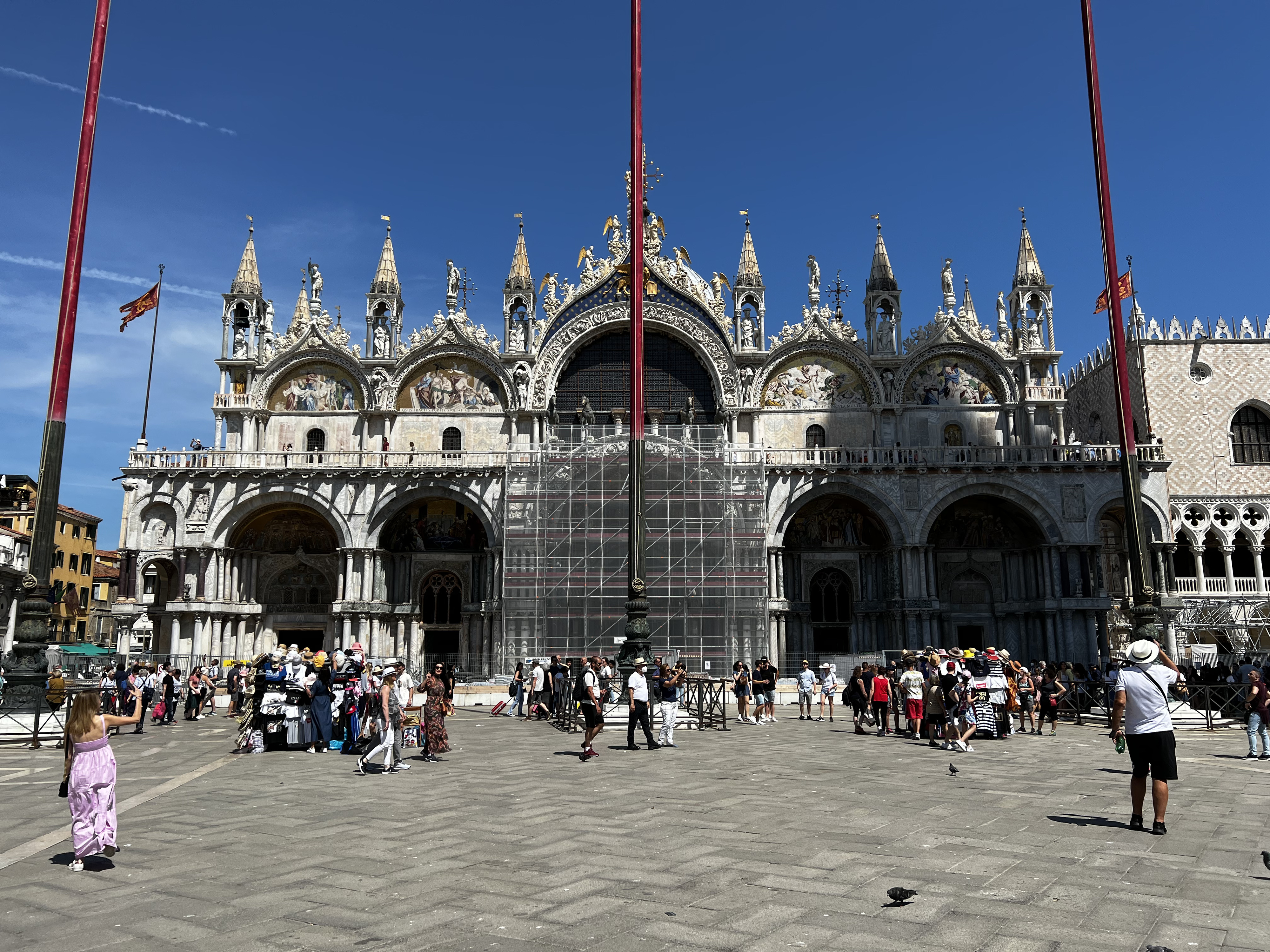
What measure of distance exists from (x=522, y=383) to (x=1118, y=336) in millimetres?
22186

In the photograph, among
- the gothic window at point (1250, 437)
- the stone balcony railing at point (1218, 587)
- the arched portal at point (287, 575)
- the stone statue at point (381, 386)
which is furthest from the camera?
the gothic window at point (1250, 437)

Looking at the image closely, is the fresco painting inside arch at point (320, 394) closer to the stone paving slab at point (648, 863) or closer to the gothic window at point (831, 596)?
the gothic window at point (831, 596)

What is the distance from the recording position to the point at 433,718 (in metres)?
15.1

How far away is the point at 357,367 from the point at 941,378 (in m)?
23.5

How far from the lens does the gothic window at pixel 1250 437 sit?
133ft

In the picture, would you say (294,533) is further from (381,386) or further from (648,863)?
(648,863)

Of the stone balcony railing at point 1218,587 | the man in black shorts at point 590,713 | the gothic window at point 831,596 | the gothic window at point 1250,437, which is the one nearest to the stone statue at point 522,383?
the gothic window at point 831,596

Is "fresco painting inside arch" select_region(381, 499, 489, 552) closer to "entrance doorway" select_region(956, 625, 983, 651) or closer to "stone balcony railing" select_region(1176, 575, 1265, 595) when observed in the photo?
"entrance doorway" select_region(956, 625, 983, 651)

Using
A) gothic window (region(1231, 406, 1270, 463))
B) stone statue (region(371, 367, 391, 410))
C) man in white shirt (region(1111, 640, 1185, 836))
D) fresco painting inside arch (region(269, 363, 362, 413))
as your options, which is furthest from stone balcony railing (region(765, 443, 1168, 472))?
man in white shirt (region(1111, 640, 1185, 836))

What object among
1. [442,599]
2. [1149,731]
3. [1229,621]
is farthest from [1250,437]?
[1149,731]

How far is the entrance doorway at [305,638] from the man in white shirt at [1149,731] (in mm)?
33199

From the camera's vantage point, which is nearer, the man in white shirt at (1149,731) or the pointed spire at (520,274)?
the man in white shirt at (1149,731)

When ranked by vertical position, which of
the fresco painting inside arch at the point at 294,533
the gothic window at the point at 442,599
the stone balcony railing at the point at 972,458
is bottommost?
the gothic window at the point at 442,599

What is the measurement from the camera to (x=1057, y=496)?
34812 millimetres
